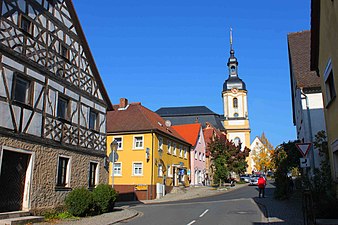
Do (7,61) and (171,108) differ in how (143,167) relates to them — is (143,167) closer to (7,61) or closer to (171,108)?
(7,61)

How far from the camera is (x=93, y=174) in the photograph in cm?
2120

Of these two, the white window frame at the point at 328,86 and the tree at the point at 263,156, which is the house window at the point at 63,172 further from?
the tree at the point at 263,156

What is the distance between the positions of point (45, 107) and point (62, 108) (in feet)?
6.25

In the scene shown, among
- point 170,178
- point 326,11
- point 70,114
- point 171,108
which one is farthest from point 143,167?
point 171,108

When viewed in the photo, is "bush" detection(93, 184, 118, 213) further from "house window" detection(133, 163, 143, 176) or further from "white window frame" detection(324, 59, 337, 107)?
"house window" detection(133, 163, 143, 176)

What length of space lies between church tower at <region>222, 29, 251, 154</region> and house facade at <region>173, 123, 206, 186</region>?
1696 inches

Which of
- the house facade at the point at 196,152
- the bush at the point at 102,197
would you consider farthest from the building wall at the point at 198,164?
the bush at the point at 102,197

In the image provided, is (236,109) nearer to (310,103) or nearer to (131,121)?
(131,121)

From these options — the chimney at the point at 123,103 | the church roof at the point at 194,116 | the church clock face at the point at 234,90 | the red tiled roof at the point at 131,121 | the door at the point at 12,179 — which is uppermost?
the church clock face at the point at 234,90

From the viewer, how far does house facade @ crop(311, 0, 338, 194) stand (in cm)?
1133

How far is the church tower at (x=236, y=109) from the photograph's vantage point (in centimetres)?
9612

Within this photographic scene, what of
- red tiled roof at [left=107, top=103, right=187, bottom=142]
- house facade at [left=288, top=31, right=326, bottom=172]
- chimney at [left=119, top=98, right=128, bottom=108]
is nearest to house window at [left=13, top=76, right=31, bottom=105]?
house facade at [left=288, top=31, right=326, bottom=172]

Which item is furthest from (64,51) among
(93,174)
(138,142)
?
(138,142)

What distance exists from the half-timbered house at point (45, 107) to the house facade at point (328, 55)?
11953 millimetres
